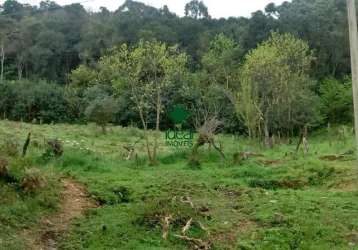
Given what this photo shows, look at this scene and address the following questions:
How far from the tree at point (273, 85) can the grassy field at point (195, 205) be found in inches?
457

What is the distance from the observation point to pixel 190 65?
4528 centimetres

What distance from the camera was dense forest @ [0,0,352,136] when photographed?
82.2 feet

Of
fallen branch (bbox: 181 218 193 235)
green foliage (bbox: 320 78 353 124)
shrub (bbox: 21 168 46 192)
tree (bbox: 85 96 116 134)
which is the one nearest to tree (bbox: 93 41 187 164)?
shrub (bbox: 21 168 46 192)

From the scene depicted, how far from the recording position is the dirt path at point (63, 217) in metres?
6.71

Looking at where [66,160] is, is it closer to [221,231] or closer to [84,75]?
[221,231]

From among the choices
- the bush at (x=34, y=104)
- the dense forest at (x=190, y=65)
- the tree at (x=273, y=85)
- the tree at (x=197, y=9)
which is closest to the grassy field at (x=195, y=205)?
the dense forest at (x=190, y=65)

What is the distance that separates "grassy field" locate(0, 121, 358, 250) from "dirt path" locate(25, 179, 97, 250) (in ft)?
0.38

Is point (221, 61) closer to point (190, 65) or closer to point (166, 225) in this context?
point (190, 65)

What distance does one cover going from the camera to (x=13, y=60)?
51.8 meters

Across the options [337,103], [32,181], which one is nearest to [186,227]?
[32,181]

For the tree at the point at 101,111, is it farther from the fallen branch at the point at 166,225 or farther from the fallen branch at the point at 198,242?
the fallen branch at the point at 198,242

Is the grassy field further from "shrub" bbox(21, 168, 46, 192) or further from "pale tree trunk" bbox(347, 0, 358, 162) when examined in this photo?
"pale tree trunk" bbox(347, 0, 358, 162)

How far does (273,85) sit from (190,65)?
1953 centimetres

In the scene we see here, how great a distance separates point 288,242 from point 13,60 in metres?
49.1
